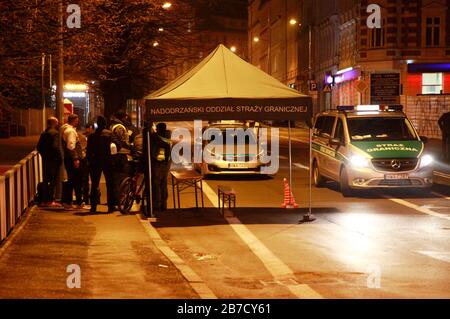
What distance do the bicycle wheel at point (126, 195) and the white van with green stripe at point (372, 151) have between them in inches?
193

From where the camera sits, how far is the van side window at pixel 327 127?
70.7ft

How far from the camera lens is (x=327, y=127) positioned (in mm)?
22000

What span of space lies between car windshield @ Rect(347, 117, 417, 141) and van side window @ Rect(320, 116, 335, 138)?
2.94ft

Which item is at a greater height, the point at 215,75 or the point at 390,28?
the point at 390,28

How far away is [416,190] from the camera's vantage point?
21.2m

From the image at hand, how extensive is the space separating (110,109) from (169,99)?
21938 millimetres

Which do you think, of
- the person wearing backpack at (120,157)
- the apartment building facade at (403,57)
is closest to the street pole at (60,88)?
the person wearing backpack at (120,157)

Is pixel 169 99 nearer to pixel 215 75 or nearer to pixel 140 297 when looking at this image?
pixel 215 75

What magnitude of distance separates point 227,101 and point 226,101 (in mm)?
18

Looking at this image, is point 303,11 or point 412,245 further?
point 303,11

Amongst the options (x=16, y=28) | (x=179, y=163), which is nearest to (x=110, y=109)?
(x=179, y=163)

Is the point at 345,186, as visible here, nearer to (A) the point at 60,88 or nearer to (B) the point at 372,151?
(B) the point at 372,151

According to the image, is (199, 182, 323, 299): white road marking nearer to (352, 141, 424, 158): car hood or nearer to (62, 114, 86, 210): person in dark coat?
(62, 114, 86, 210): person in dark coat

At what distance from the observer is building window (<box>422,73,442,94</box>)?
58.1 m
